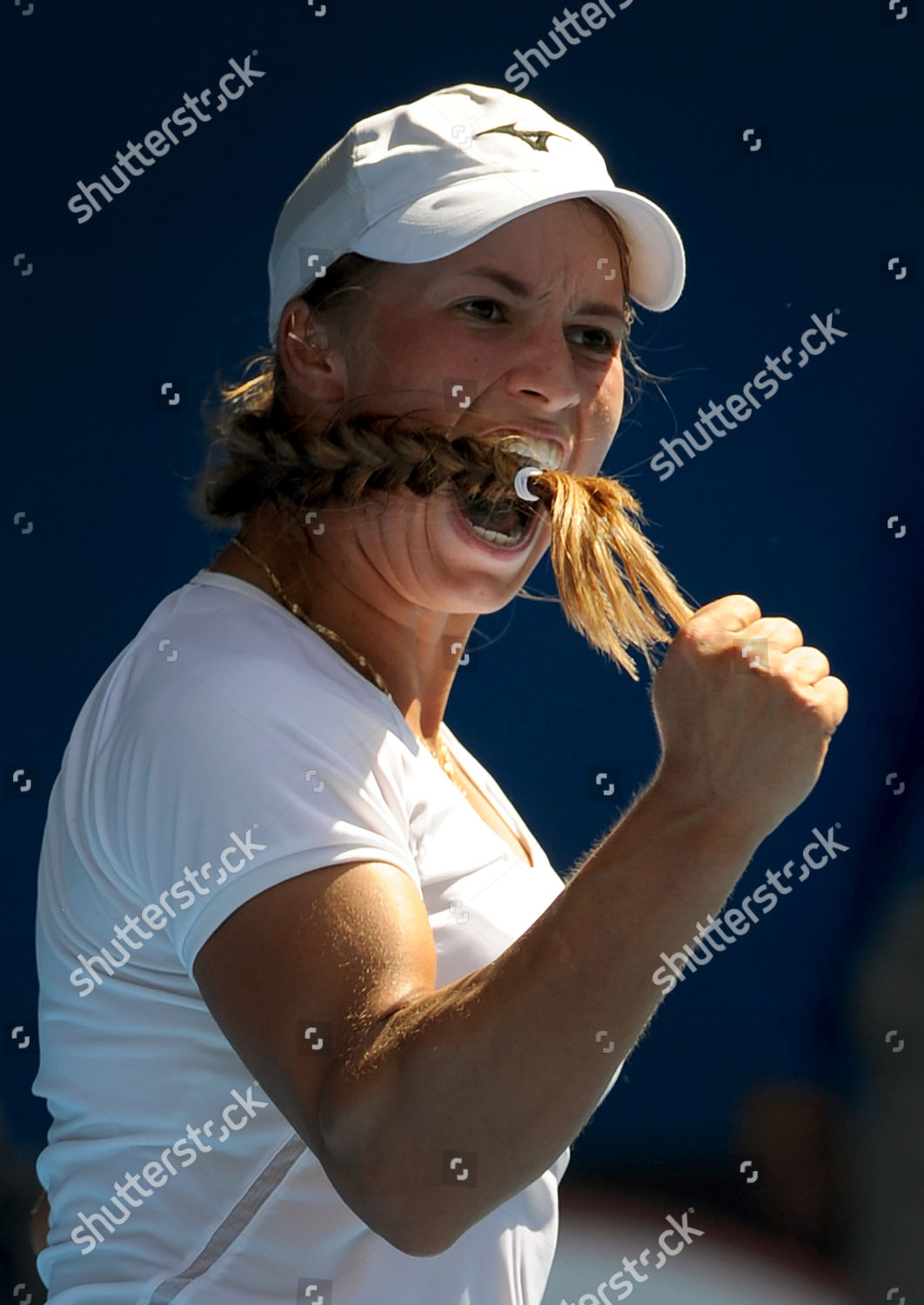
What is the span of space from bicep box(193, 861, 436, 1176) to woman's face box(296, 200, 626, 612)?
0.37 metres

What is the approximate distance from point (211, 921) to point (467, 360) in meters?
0.51

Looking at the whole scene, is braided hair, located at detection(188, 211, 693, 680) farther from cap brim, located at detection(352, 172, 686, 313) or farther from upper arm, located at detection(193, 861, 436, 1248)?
upper arm, located at detection(193, 861, 436, 1248)

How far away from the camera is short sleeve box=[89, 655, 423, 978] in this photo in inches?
31.4

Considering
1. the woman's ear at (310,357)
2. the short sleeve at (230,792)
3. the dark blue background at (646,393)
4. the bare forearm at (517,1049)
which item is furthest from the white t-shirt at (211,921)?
the dark blue background at (646,393)

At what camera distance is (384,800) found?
0.89 meters

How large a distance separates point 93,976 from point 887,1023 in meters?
1.50

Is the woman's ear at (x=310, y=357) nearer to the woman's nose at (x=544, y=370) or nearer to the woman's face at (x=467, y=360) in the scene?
the woman's face at (x=467, y=360)

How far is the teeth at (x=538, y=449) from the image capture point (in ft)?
3.69

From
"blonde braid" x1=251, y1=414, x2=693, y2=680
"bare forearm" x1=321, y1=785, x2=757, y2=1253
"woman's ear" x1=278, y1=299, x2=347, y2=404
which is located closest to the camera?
"bare forearm" x1=321, y1=785, x2=757, y2=1253

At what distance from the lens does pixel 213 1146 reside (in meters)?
0.92

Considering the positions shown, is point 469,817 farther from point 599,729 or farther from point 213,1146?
point 599,729

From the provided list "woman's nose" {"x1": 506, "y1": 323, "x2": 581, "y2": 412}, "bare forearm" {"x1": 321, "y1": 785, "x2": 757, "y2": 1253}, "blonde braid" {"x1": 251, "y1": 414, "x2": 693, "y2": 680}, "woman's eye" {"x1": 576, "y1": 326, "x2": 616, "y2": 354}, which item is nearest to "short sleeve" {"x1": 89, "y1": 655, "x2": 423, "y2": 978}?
"bare forearm" {"x1": 321, "y1": 785, "x2": 757, "y2": 1253}

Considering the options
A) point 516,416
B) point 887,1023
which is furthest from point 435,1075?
point 887,1023

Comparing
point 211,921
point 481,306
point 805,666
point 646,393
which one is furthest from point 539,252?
point 646,393
